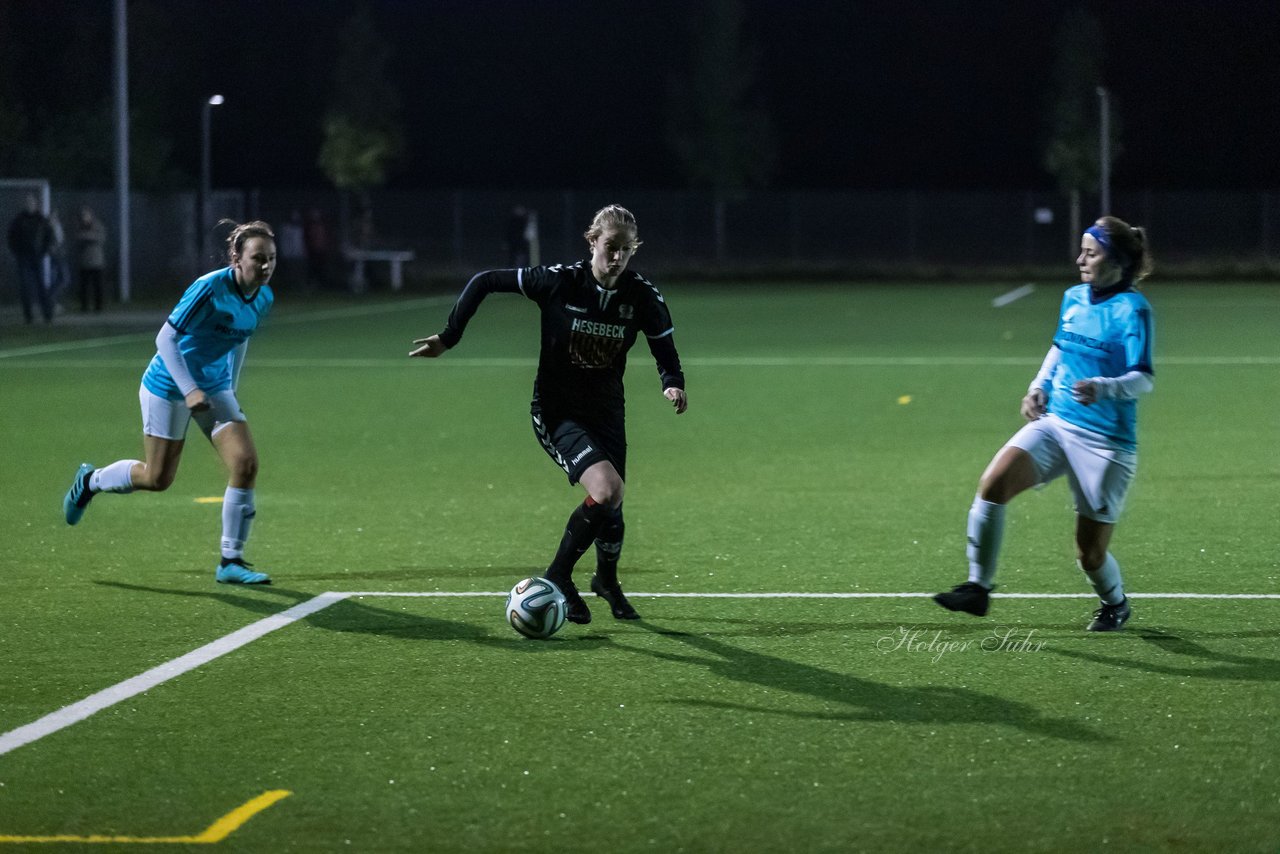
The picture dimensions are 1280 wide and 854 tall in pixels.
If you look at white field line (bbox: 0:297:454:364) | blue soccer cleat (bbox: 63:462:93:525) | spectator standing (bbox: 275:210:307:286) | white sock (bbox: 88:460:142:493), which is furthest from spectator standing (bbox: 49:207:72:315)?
white sock (bbox: 88:460:142:493)

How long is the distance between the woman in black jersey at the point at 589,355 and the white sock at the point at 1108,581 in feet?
6.10

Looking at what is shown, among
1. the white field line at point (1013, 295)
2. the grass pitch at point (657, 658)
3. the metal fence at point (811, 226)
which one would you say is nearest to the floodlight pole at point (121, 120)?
the white field line at point (1013, 295)

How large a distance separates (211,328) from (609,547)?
2.41 meters

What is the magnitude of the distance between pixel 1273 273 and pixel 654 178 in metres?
32.2

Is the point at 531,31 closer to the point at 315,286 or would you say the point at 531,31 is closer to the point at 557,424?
the point at 315,286

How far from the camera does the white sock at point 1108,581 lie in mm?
8141

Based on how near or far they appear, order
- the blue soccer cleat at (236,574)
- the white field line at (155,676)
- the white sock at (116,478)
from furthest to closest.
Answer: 1. the white sock at (116,478)
2. the blue soccer cleat at (236,574)
3. the white field line at (155,676)

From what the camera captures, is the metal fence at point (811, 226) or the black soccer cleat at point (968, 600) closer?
the black soccer cleat at point (968, 600)

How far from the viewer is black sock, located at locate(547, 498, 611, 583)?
8.30 meters

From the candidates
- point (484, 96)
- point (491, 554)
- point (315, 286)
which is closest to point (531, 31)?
point (484, 96)

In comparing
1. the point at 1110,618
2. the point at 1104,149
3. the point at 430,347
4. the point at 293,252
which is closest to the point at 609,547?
the point at 430,347

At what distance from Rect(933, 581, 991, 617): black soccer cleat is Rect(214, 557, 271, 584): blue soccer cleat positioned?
3447 mm

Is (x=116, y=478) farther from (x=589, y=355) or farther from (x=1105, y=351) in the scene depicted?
(x=1105, y=351)

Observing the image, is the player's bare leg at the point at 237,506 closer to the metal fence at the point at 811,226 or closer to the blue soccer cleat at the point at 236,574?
the blue soccer cleat at the point at 236,574
